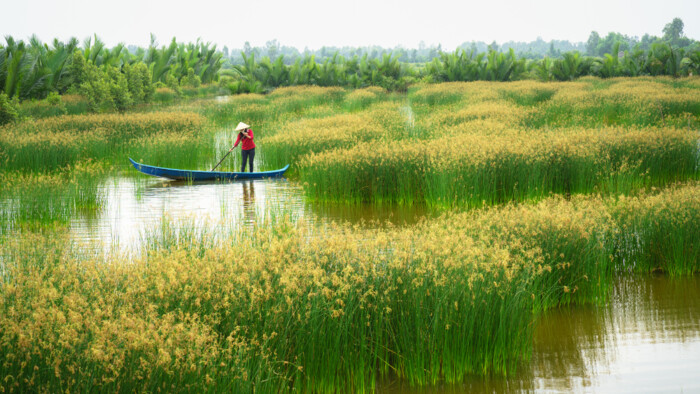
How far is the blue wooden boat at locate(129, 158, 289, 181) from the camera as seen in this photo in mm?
15883

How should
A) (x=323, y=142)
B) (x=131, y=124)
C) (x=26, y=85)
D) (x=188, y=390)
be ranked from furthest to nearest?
(x=26, y=85) < (x=131, y=124) < (x=323, y=142) < (x=188, y=390)

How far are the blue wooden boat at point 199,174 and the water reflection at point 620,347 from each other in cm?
1017

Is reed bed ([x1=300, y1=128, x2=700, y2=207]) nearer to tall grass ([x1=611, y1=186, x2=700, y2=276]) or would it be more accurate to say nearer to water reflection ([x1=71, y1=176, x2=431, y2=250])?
water reflection ([x1=71, y1=176, x2=431, y2=250])

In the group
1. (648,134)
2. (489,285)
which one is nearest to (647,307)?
(489,285)

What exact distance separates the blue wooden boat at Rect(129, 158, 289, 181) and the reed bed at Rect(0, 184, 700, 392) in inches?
362

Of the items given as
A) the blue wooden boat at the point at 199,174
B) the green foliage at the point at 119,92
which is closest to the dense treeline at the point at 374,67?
the green foliage at the point at 119,92

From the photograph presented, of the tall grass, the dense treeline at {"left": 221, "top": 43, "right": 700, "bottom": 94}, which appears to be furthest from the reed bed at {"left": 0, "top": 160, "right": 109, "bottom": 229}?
the dense treeline at {"left": 221, "top": 43, "right": 700, "bottom": 94}

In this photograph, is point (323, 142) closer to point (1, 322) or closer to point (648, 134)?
point (648, 134)

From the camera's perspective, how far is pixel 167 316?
4.27 meters

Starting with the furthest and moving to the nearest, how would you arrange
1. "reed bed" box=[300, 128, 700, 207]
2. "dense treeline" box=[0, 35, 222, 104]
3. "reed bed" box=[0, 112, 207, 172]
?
1. "dense treeline" box=[0, 35, 222, 104]
2. "reed bed" box=[0, 112, 207, 172]
3. "reed bed" box=[300, 128, 700, 207]

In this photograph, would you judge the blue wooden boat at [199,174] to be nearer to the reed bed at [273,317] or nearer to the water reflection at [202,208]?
the water reflection at [202,208]

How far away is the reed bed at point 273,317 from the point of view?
404 cm

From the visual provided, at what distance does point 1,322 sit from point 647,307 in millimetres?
6245

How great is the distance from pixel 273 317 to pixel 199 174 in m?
11.7
